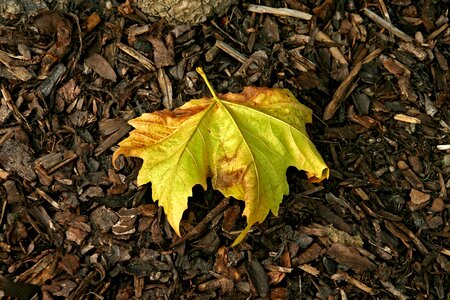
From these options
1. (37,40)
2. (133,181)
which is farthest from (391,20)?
(37,40)

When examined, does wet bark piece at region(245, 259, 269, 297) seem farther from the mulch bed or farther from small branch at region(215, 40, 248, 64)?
small branch at region(215, 40, 248, 64)

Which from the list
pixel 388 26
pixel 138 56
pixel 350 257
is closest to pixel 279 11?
pixel 388 26

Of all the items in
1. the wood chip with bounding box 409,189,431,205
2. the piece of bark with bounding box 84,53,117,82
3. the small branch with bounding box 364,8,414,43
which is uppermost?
the small branch with bounding box 364,8,414,43

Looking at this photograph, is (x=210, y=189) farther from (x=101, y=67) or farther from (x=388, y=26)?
(x=388, y=26)

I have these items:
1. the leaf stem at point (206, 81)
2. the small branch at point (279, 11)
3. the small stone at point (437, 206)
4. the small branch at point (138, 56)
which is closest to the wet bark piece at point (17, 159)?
the small branch at point (138, 56)

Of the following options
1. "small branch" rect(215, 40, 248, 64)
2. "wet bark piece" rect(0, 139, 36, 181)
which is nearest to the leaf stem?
"small branch" rect(215, 40, 248, 64)
